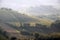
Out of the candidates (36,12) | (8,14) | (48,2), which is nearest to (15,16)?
(8,14)

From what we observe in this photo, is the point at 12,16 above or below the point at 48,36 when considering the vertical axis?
above

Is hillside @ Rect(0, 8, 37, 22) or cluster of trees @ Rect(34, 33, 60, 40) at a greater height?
hillside @ Rect(0, 8, 37, 22)

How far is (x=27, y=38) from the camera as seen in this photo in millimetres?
11398

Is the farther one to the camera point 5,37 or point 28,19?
point 28,19

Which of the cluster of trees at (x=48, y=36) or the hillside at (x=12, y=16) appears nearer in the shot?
the cluster of trees at (x=48, y=36)

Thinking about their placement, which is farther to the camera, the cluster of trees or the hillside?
the hillside

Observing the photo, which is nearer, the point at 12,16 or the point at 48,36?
the point at 48,36

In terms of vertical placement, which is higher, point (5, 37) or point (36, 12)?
point (36, 12)

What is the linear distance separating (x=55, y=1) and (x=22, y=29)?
3.08m

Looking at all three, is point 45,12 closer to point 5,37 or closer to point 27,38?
point 27,38

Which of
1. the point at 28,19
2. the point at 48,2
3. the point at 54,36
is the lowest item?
the point at 54,36

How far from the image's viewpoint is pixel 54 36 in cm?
1186

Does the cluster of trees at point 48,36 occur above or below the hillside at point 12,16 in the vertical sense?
below

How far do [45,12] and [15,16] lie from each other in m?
2.06
